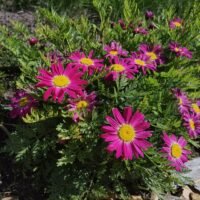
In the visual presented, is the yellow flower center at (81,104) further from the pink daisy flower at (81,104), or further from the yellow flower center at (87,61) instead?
the yellow flower center at (87,61)

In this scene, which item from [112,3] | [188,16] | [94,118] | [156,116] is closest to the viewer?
[94,118]

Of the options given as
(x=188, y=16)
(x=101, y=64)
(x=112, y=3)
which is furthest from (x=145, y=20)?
(x=101, y=64)

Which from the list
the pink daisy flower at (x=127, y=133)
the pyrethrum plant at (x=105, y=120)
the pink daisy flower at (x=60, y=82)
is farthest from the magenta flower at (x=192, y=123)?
the pink daisy flower at (x=60, y=82)

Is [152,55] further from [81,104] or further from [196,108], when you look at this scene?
[81,104]

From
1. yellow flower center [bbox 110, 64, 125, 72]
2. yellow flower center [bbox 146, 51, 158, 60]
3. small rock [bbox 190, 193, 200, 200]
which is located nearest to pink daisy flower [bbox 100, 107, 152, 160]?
yellow flower center [bbox 110, 64, 125, 72]

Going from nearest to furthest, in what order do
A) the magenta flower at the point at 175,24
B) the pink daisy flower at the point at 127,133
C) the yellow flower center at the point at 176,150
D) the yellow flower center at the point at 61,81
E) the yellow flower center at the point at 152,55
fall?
1. the pink daisy flower at the point at 127,133
2. the yellow flower center at the point at 61,81
3. the yellow flower center at the point at 176,150
4. the yellow flower center at the point at 152,55
5. the magenta flower at the point at 175,24

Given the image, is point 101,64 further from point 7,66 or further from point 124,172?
point 7,66

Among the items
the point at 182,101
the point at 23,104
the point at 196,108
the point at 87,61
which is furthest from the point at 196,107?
the point at 23,104
